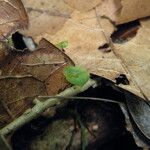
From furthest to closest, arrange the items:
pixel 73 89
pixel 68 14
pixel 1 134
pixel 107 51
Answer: pixel 68 14
pixel 107 51
pixel 73 89
pixel 1 134

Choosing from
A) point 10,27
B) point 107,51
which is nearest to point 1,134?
point 10,27

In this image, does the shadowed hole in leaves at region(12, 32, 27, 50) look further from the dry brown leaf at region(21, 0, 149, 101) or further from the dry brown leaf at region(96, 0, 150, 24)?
the dry brown leaf at region(96, 0, 150, 24)

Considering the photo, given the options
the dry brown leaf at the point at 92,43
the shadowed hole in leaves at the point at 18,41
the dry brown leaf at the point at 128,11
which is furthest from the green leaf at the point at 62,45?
the dry brown leaf at the point at 128,11

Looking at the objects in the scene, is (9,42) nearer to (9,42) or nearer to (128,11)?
(9,42)

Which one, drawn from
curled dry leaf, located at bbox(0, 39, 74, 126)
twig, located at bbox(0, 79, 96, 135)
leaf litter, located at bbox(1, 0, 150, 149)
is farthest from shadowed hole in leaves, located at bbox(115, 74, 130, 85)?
curled dry leaf, located at bbox(0, 39, 74, 126)

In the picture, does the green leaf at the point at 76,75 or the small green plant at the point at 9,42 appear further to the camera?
the small green plant at the point at 9,42

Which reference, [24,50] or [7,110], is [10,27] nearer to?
[24,50]

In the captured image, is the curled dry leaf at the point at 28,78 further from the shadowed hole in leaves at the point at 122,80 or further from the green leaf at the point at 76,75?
→ the shadowed hole in leaves at the point at 122,80
